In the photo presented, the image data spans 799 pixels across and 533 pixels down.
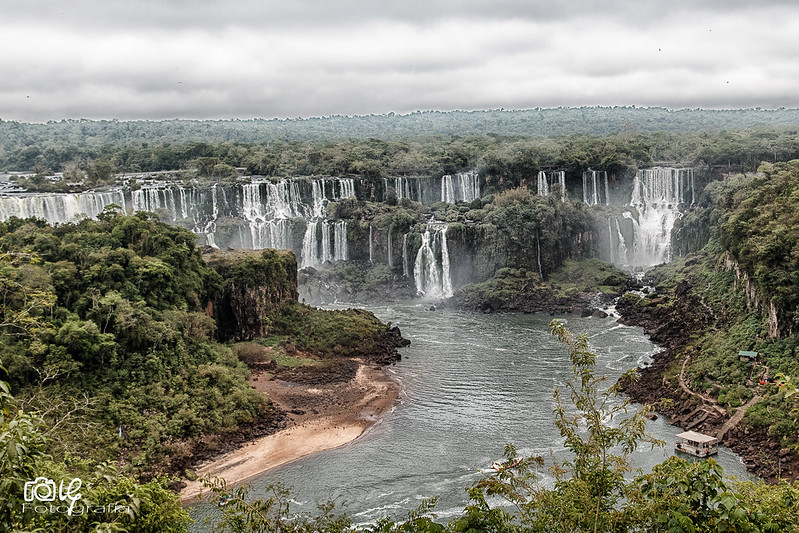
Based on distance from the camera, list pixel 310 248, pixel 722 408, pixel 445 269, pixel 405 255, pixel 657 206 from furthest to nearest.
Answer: pixel 657 206 < pixel 310 248 < pixel 405 255 < pixel 445 269 < pixel 722 408

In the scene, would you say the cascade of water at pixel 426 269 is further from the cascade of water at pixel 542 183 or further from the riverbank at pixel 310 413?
the riverbank at pixel 310 413

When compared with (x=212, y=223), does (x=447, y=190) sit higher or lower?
higher

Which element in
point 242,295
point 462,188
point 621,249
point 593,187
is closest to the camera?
point 242,295

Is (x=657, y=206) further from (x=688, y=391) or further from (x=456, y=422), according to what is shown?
(x=456, y=422)

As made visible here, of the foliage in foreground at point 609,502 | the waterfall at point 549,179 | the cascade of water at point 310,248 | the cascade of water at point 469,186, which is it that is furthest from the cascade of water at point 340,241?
the foliage in foreground at point 609,502

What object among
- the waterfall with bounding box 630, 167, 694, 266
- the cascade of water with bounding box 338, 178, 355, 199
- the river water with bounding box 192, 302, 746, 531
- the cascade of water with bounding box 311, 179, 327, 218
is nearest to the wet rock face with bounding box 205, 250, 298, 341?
the river water with bounding box 192, 302, 746, 531

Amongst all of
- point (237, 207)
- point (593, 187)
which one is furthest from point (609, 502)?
point (593, 187)

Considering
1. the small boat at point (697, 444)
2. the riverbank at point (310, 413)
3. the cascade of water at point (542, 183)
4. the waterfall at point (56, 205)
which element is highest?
the waterfall at point (56, 205)
